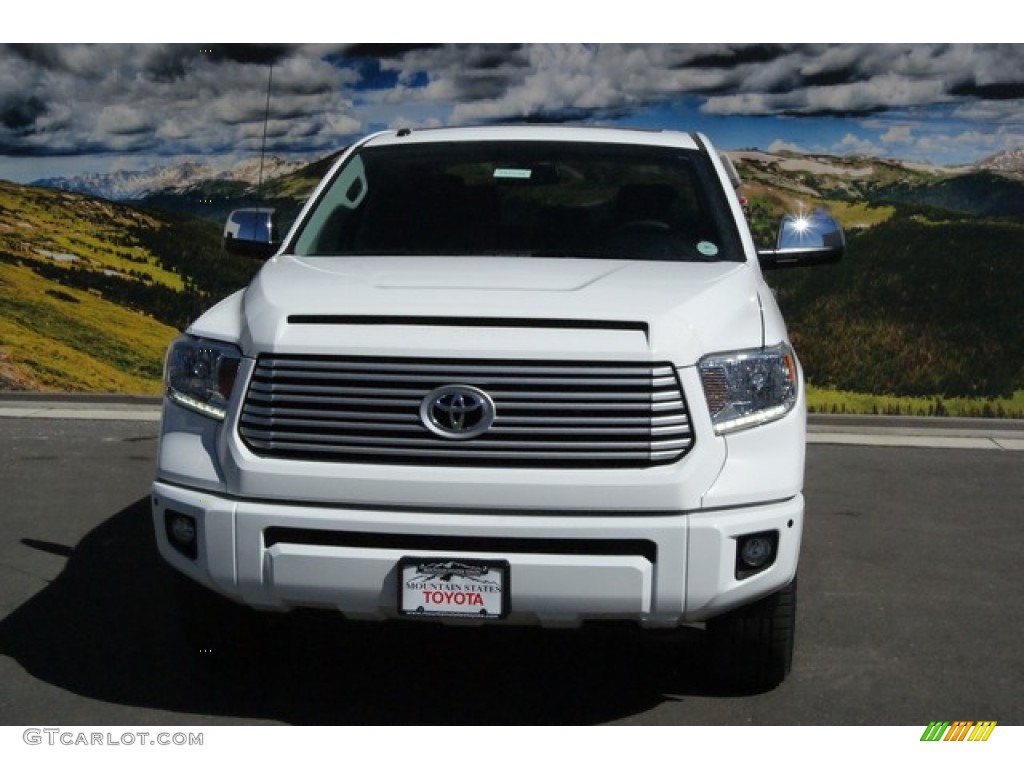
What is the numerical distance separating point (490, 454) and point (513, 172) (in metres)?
2.04

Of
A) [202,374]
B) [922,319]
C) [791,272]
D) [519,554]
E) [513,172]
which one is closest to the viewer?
[519,554]

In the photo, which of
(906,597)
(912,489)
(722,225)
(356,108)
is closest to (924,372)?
(912,489)

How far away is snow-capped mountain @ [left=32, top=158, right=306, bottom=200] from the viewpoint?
1233 cm

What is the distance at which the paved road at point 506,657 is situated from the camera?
4863 millimetres

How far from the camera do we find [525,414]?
4.38 m

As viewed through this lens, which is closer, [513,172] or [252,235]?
[252,235]

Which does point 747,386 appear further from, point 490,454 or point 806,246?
point 806,246

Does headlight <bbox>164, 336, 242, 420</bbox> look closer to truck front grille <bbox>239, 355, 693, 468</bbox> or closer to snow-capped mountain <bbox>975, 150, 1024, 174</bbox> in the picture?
truck front grille <bbox>239, 355, 693, 468</bbox>

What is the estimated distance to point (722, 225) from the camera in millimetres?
5773

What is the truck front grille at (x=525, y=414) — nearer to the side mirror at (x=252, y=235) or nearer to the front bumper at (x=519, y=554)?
the front bumper at (x=519, y=554)

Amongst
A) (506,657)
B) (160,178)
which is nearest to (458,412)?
(506,657)

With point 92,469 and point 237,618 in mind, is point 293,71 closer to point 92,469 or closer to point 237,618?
point 92,469

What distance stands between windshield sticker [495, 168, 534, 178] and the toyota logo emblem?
1895mm

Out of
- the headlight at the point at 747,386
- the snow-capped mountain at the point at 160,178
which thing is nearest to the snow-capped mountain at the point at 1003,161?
the snow-capped mountain at the point at 160,178
